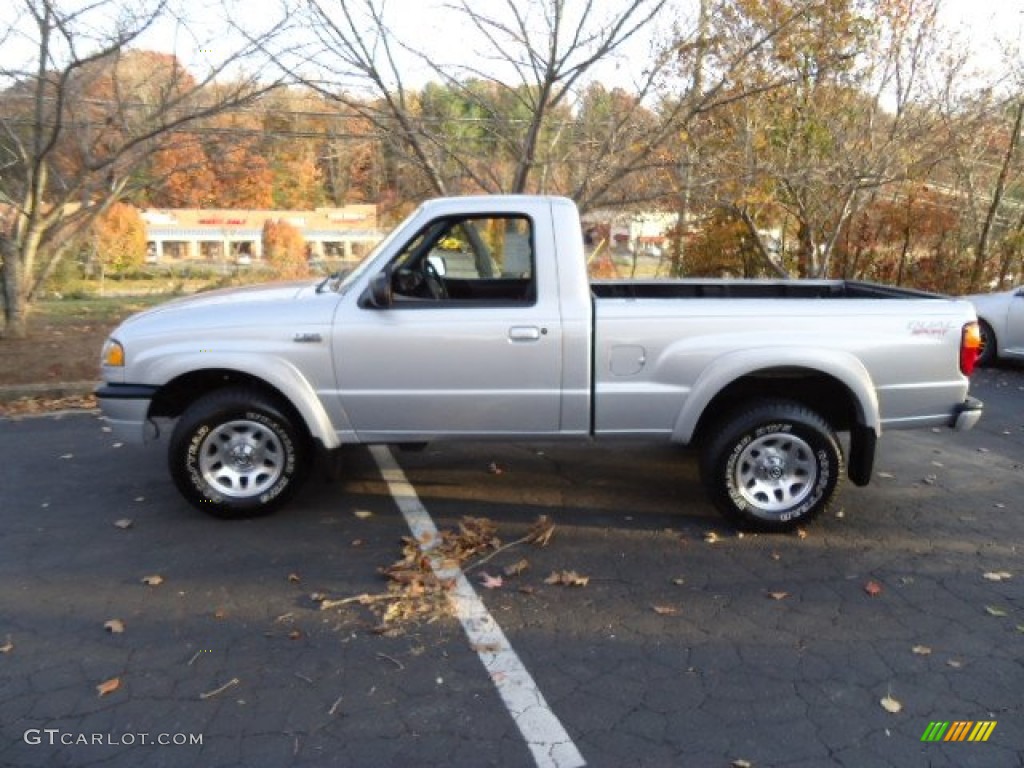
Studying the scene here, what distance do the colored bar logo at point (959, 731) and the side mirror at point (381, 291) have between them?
3.18 meters

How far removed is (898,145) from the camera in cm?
1119

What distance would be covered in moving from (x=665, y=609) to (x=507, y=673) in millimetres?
910

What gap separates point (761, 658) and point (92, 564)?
3.37 metres

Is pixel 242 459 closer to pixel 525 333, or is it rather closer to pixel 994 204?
pixel 525 333

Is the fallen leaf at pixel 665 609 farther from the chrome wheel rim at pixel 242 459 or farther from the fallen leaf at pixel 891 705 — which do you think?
the chrome wheel rim at pixel 242 459

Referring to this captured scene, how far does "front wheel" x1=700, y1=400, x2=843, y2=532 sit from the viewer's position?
14.4 ft

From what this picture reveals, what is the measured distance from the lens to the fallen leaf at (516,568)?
397cm

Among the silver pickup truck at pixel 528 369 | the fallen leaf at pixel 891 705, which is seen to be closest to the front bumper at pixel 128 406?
the silver pickup truck at pixel 528 369

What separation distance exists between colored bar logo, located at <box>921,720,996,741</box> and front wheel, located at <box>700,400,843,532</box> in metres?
1.71

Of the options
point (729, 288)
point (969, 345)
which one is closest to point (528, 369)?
point (729, 288)

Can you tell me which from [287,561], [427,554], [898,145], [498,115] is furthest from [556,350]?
[898,145]

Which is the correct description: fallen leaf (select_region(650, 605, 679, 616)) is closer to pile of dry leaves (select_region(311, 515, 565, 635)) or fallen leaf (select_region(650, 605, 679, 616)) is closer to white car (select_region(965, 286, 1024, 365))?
pile of dry leaves (select_region(311, 515, 565, 635))

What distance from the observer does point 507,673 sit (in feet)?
10.2

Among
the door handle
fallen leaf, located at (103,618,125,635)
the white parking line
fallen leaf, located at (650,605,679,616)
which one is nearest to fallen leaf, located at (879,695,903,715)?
fallen leaf, located at (650,605,679,616)
